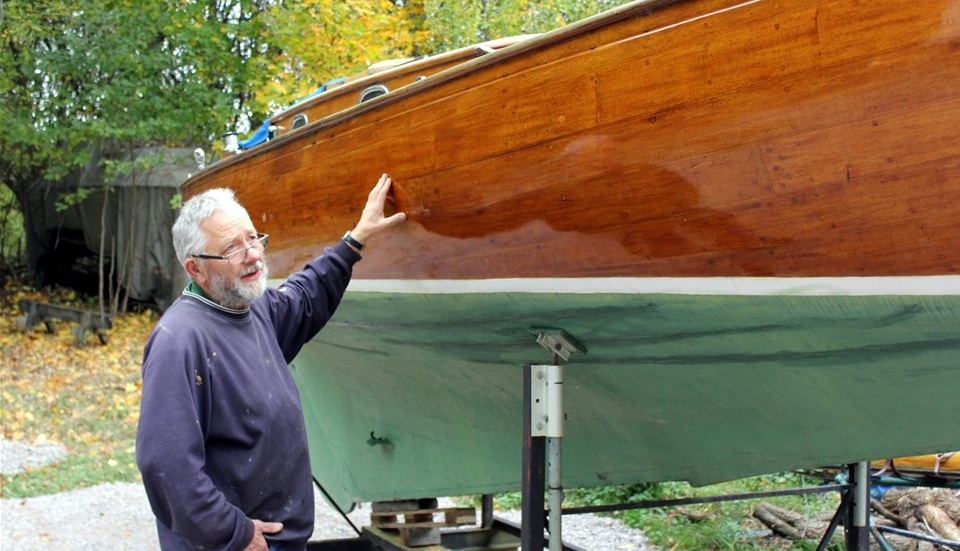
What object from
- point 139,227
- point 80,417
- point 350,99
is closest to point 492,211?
point 350,99

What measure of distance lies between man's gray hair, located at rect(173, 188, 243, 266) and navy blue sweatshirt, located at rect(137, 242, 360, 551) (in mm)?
101

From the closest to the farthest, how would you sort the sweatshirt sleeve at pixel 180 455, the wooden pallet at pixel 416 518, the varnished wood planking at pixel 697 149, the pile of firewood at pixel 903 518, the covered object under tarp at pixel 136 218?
the varnished wood planking at pixel 697 149
the sweatshirt sleeve at pixel 180 455
the wooden pallet at pixel 416 518
the pile of firewood at pixel 903 518
the covered object under tarp at pixel 136 218

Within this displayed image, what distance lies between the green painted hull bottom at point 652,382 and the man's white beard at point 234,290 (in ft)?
2.16

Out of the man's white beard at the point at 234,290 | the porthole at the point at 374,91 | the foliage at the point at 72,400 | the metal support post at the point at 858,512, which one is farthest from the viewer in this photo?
the foliage at the point at 72,400

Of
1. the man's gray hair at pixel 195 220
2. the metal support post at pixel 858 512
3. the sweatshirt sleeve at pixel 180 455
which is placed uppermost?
the man's gray hair at pixel 195 220

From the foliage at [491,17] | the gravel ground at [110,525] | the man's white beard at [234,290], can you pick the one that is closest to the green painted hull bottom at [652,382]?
the man's white beard at [234,290]

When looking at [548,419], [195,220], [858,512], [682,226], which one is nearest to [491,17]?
[858,512]

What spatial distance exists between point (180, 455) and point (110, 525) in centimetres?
405

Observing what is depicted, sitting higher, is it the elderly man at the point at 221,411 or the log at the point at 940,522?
the elderly man at the point at 221,411

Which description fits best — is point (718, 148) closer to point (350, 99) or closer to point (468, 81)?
point (468, 81)

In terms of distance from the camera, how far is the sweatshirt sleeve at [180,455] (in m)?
2.01

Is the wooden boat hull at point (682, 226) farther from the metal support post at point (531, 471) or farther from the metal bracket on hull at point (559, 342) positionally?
the metal support post at point (531, 471)

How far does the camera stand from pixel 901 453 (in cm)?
251

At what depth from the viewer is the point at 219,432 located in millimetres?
2170
